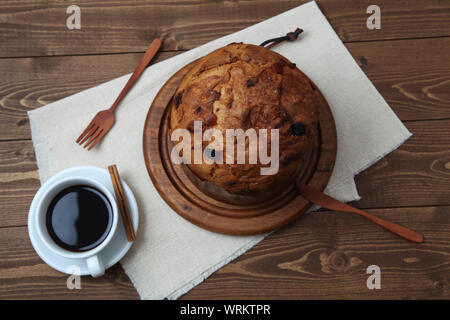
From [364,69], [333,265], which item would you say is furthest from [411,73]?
[333,265]

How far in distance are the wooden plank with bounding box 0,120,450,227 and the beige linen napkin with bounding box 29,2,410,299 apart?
48 millimetres

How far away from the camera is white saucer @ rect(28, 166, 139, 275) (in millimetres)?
1048

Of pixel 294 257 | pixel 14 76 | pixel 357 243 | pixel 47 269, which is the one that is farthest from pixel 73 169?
pixel 357 243

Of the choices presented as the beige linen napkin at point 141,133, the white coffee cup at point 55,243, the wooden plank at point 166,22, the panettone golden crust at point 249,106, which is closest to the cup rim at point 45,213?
the white coffee cup at point 55,243

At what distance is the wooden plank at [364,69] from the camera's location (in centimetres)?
123

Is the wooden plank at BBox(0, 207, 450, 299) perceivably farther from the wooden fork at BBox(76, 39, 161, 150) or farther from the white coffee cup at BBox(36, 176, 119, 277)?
the wooden fork at BBox(76, 39, 161, 150)

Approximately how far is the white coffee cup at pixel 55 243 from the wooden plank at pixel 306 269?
15 centimetres

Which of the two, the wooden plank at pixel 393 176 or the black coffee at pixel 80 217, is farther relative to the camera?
the wooden plank at pixel 393 176

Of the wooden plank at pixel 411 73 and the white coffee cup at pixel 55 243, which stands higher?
the wooden plank at pixel 411 73

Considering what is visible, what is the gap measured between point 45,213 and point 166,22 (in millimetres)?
718

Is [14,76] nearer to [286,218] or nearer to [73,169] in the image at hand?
[73,169]

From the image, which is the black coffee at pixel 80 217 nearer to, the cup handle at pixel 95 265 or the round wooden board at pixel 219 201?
the cup handle at pixel 95 265

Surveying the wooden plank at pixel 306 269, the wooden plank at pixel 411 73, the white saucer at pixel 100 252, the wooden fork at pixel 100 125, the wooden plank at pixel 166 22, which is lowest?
the wooden plank at pixel 306 269

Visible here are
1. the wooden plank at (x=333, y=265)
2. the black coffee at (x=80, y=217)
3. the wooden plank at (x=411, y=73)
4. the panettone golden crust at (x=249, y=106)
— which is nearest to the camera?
the panettone golden crust at (x=249, y=106)
